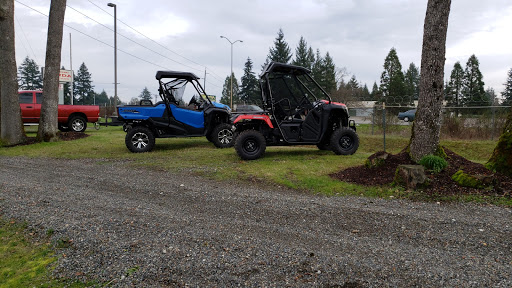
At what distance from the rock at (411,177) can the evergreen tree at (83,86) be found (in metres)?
87.5

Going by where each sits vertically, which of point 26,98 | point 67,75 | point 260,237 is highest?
point 67,75

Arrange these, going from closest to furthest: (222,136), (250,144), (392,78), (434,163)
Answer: (434,163) < (250,144) < (222,136) < (392,78)

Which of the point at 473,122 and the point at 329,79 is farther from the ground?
the point at 329,79

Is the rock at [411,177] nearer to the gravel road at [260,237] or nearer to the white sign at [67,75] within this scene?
the gravel road at [260,237]

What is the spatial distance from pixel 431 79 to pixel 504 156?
6.09 feet

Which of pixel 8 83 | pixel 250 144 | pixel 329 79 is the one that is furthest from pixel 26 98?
pixel 329 79

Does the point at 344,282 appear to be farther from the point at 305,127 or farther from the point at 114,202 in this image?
the point at 305,127

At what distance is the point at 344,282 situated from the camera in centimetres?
282

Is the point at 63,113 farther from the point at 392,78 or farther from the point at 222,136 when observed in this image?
the point at 392,78

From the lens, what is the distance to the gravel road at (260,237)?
2.92m

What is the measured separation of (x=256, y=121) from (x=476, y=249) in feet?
20.9

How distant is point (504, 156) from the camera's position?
19.4 ft

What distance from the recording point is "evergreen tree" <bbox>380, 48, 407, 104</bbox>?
4378cm

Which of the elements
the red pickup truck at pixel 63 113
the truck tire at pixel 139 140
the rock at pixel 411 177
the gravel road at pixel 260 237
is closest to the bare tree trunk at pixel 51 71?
the red pickup truck at pixel 63 113
